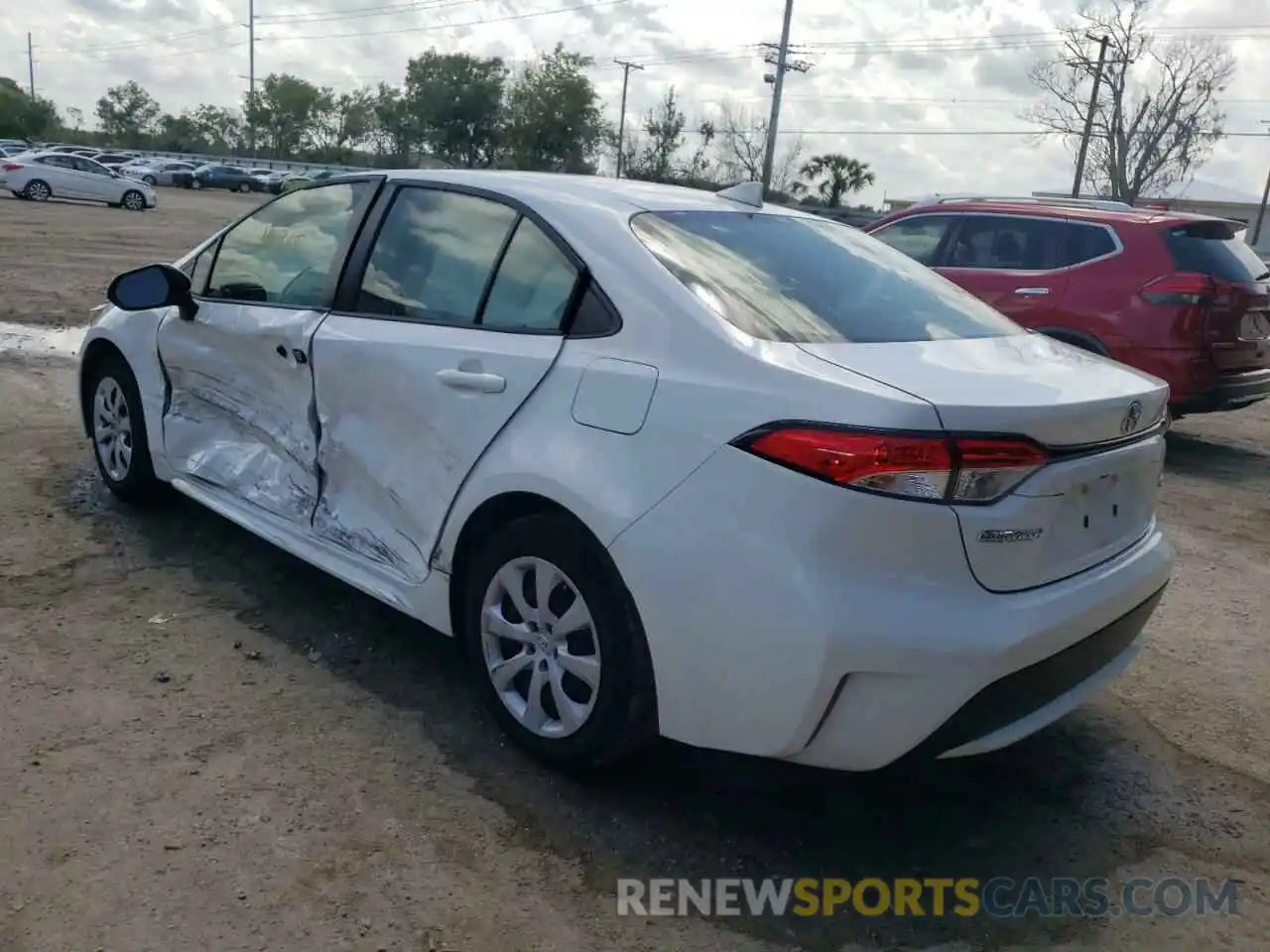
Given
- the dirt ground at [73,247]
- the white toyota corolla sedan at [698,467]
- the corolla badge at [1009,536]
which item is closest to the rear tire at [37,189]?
the dirt ground at [73,247]

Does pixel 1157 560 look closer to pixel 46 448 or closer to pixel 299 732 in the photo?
pixel 299 732

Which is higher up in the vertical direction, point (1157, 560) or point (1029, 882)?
point (1157, 560)

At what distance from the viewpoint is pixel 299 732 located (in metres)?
3.26

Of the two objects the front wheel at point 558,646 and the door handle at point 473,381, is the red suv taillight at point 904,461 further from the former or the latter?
the door handle at point 473,381

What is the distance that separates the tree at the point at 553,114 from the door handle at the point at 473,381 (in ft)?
229

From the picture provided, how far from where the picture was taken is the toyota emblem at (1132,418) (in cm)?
278

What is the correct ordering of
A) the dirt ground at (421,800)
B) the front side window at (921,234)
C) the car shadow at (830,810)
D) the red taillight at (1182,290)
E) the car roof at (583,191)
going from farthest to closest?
1. the front side window at (921,234)
2. the red taillight at (1182,290)
3. the car roof at (583,191)
4. the car shadow at (830,810)
5. the dirt ground at (421,800)

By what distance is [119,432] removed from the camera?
4.99 meters

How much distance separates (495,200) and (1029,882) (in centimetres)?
247

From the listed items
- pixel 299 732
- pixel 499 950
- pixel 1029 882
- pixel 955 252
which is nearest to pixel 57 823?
pixel 299 732

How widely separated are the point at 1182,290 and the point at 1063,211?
119 centimetres

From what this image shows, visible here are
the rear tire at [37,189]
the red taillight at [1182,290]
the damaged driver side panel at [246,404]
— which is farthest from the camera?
the rear tire at [37,189]

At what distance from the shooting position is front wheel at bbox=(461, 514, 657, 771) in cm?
279

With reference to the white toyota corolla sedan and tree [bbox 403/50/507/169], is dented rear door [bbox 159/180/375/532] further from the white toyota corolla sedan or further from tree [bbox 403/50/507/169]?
tree [bbox 403/50/507/169]
